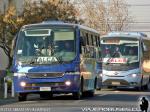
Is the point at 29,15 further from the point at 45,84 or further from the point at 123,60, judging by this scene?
the point at 45,84

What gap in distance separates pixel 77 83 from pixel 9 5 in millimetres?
17759

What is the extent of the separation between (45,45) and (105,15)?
38.2 m

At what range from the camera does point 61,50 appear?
72.5 feet

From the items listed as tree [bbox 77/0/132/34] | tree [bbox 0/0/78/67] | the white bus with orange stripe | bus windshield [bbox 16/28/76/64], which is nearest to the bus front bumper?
bus windshield [bbox 16/28/76/64]

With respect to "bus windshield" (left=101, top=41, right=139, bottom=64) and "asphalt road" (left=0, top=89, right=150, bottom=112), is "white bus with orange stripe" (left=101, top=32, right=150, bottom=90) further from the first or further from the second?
"asphalt road" (left=0, top=89, right=150, bottom=112)

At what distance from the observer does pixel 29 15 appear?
38.4 m

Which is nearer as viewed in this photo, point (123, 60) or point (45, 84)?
point (45, 84)

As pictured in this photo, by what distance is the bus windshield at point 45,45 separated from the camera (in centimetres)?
2198

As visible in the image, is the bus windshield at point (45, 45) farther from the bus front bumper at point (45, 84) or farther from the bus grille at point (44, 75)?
the bus front bumper at point (45, 84)

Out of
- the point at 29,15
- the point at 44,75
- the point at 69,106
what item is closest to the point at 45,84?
the point at 44,75

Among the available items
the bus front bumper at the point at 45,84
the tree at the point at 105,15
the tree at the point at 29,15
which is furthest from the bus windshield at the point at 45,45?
the tree at the point at 105,15

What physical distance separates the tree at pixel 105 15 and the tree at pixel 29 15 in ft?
52.6

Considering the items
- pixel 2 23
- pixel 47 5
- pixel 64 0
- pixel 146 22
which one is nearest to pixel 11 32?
pixel 2 23

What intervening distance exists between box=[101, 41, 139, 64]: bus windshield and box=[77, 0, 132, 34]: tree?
2258 centimetres
